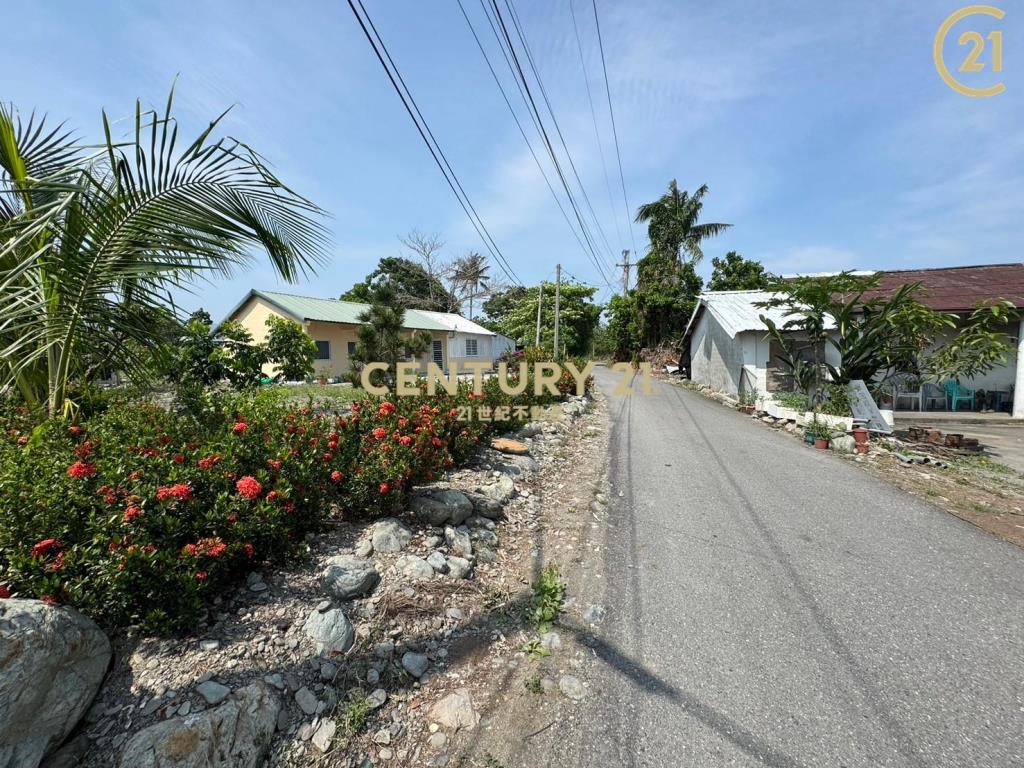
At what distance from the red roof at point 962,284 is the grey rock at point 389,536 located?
1408 cm

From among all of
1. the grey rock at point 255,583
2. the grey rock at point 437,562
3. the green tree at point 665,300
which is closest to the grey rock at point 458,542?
the grey rock at point 437,562

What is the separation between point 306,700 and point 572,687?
1373 millimetres

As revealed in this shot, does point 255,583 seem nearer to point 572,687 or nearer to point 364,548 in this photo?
point 364,548

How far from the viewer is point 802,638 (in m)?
2.69

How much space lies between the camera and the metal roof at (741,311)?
38.7 ft

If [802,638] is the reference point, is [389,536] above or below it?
above

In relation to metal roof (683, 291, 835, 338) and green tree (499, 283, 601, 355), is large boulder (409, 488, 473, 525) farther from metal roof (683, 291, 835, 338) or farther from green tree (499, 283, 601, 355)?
green tree (499, 283, 601, 355)

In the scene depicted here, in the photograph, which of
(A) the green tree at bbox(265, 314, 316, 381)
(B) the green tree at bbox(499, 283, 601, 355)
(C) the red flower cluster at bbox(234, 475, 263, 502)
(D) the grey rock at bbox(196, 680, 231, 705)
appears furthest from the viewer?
(B) the green tree at bbox(499, 283, 601, 355)

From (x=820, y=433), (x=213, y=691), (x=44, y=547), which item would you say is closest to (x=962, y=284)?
(x=820, y=433)

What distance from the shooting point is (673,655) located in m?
2.54

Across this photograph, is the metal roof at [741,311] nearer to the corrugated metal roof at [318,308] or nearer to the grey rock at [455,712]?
the corrugated metal roof at [318,308]

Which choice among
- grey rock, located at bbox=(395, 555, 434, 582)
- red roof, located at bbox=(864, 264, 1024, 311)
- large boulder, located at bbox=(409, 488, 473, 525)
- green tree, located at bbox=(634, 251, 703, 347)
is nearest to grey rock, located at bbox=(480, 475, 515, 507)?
large boulder, located at bbox=(409, 488, 473, 525)

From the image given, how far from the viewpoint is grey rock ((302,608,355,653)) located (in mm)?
2250

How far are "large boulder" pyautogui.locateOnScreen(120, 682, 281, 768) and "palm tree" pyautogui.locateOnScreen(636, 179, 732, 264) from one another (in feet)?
91.8
